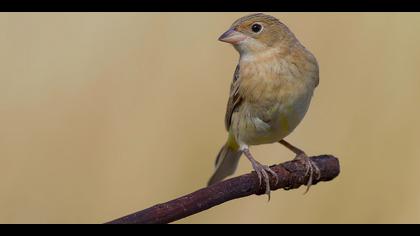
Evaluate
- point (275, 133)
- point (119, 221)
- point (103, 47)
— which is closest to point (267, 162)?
point (275, 133)

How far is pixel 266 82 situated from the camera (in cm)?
313

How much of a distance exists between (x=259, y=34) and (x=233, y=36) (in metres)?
0.18

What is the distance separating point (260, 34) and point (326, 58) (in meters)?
0.65

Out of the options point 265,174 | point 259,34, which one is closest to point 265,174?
point 265,174

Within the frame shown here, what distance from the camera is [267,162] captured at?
12.5 feet

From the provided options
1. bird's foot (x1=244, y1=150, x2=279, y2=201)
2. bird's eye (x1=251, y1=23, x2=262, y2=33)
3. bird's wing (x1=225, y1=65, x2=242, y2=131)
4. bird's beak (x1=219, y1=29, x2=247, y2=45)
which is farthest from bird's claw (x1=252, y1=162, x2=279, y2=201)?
bird's eye (x1=251, y1=23, x2=262, y2=33)

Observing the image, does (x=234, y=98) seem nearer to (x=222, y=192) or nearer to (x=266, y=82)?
(x=266, y=82)

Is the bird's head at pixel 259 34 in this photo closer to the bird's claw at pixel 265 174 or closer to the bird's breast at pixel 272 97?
the bird's breast at pixel 272 97

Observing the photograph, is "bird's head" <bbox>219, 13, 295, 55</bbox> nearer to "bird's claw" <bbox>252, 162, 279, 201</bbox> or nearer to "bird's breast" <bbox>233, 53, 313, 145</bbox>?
"bird's breast" <bbox>233, 53, 313, 145</bbox>

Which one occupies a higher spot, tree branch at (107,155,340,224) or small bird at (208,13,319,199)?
small bird at (208,13,319,199)

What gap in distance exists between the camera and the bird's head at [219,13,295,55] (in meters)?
3.26

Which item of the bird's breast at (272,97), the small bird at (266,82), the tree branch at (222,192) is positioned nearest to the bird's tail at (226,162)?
the small bird at (266,82)

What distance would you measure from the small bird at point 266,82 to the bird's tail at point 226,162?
0.24 metres

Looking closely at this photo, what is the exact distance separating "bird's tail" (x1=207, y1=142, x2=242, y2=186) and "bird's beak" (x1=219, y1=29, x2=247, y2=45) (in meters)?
0.70
